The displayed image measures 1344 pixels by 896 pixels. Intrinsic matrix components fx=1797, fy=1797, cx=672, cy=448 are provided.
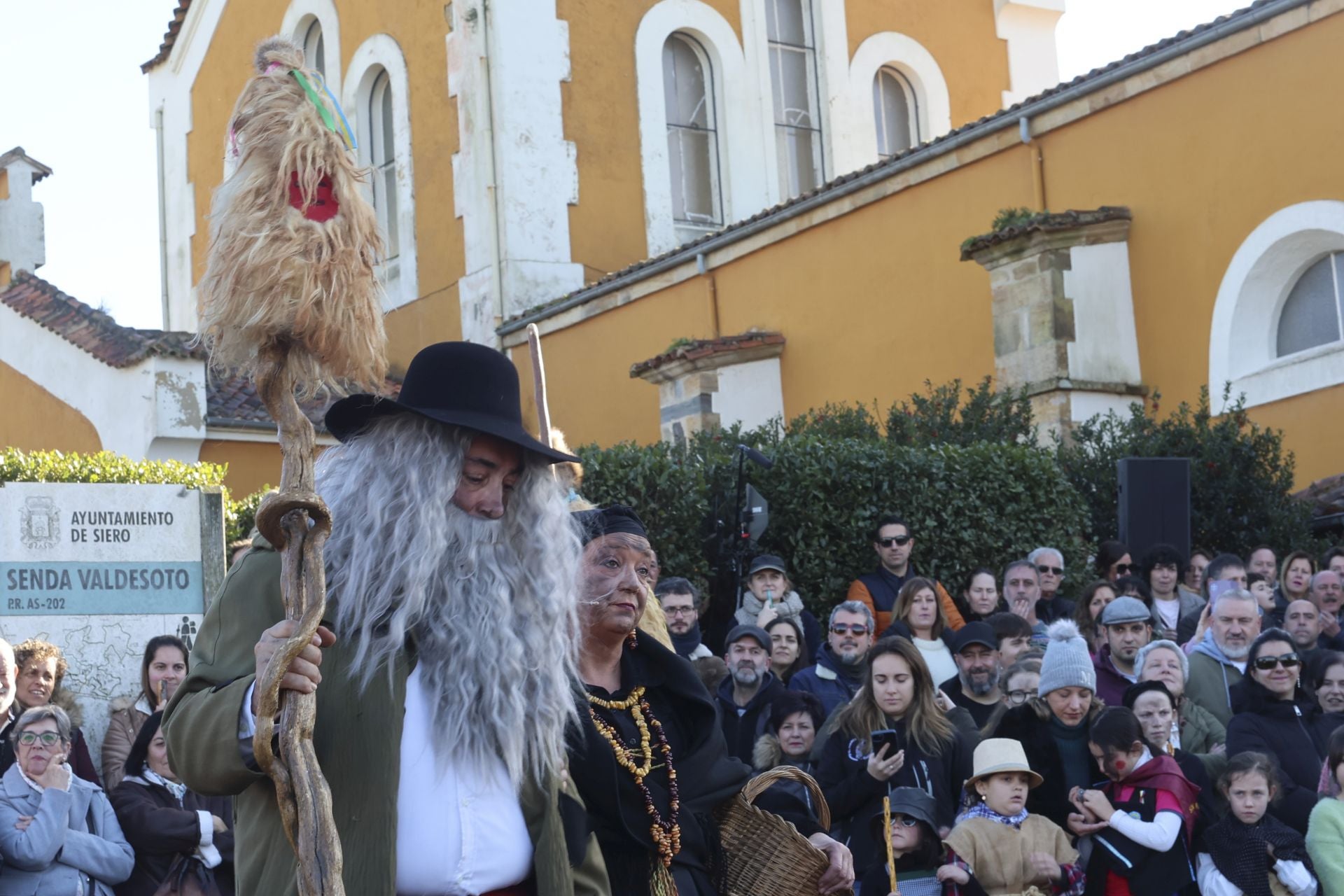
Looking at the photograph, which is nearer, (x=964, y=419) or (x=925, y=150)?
(x=964, y=419)

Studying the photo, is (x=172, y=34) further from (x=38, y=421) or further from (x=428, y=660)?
(x=428, y=660)

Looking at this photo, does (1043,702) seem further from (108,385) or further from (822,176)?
(822,176)

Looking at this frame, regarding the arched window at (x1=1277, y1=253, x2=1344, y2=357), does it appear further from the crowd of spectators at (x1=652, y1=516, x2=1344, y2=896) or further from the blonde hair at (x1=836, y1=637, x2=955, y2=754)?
the blonde hair at (x1=836, y1=637, x2=955, y2=754)

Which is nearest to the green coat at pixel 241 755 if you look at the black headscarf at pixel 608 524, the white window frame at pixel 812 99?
the black headscarf at pixel 608 524

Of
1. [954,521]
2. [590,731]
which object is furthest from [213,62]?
[590,731]

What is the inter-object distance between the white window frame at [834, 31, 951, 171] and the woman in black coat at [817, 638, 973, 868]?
64.5ft

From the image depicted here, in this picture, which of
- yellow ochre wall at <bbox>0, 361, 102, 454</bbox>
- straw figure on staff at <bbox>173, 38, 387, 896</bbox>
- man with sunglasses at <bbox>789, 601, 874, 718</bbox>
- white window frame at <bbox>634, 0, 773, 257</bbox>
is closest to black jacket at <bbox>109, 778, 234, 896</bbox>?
man with sunglasses at <bbox>789, 601, 874, 718</bbox>

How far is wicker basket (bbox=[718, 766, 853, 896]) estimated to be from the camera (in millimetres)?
5012

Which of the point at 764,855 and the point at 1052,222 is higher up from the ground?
the point at 1052,222

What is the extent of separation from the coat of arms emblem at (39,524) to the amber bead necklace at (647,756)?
18.1ft

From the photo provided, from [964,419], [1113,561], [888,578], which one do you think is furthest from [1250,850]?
[964,419]

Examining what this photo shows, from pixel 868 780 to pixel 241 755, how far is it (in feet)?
14.0

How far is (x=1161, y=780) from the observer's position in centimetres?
782

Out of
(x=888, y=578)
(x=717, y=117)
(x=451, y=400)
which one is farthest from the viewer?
(x=717, y=117)
